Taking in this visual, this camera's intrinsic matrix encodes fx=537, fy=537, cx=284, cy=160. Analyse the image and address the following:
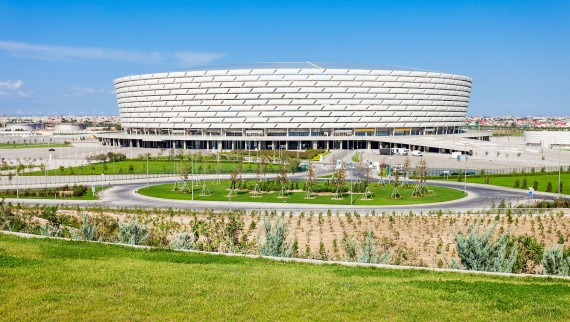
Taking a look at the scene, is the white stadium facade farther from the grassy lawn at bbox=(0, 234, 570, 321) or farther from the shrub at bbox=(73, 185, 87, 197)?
the grassy lawn at bbox=(0, 234, 570, 321)

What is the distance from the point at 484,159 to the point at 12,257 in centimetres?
7048

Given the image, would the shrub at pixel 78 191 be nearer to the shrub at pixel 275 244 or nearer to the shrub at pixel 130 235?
the shrub at pixel 130 235

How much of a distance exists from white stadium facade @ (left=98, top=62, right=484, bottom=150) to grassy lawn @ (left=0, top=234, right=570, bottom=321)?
8964cm

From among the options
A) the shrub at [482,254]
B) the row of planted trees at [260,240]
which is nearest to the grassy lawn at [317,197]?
the row of planted trees at [260,240]

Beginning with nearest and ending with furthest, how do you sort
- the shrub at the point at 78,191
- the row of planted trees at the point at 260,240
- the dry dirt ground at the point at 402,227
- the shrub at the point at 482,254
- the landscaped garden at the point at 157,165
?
the shrub at the point at 482,254 → the row of planted trees at the point at 260,240 → the dry dirt ground at the point at 402,227 → the shrub at the point at 78,191 → the landscaped garden at the point at 157,165

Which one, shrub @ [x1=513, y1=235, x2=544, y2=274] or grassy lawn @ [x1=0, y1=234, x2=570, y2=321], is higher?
grassy lawn @ [x1=0, y1=234, x2=570, y2=321]

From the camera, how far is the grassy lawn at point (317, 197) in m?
40.2

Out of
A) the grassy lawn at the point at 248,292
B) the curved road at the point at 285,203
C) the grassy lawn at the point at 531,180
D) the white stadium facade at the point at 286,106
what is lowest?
the curved road at the point at 285,203

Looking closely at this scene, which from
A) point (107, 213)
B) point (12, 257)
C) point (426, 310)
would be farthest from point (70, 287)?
point (107, 213)

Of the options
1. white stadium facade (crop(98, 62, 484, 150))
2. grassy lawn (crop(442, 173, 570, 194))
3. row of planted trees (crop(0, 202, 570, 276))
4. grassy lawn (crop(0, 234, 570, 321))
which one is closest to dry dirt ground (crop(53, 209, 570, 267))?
row of planted trees (crop(0, 202, 570, 276))

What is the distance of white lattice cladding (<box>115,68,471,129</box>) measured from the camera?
358 feet

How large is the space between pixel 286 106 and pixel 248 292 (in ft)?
323

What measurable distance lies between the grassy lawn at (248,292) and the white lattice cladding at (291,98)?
311 feet

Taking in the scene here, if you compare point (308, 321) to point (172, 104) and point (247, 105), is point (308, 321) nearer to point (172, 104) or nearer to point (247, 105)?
point (247, 105)
